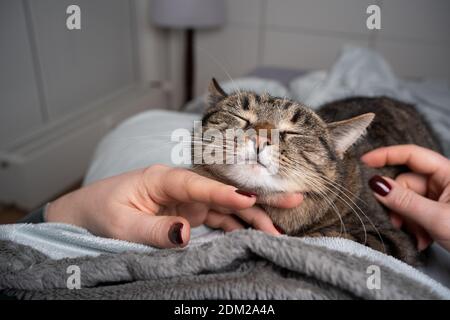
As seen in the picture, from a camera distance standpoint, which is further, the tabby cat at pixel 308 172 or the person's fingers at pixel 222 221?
the person's fingers at pixel 222 221

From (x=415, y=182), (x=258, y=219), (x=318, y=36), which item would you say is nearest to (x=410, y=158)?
(x=415, y=182)

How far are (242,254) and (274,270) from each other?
0.06 metres

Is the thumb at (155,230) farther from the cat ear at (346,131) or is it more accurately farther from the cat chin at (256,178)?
the cat ear at (346,131)

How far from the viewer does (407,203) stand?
85 centimetres

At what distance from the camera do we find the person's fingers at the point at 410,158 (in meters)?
0.96

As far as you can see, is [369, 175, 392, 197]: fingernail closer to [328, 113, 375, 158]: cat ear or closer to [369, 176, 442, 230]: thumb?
[369, 176, 442, 230]: thumb

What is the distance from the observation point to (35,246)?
26.2 inches

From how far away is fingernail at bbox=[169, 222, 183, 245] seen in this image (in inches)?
25.1

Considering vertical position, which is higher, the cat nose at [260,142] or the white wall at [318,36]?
the white wall at [318,36]

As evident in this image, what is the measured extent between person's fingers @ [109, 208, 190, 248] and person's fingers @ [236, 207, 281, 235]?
20cm

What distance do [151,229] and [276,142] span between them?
0.33 metres

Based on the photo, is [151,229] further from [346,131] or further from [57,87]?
[57,87]

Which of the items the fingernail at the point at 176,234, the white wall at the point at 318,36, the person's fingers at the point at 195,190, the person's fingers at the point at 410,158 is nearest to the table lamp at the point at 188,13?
the white wall at the point at 318,36

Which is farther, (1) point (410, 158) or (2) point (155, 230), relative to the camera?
(1) point (410, 158)
